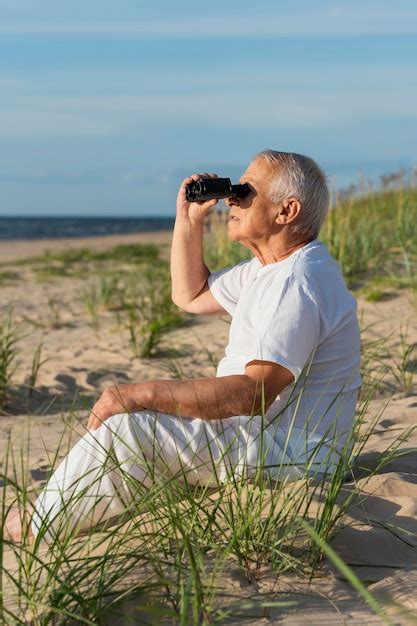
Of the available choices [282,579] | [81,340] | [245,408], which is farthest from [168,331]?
[282,579]

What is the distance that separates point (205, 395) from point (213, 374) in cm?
288

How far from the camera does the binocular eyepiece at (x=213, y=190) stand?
3.17 m

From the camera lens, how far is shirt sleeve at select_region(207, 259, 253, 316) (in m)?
3.45

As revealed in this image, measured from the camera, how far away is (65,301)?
1007cm

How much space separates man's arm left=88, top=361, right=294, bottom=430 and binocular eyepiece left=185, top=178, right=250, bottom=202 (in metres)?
0.63

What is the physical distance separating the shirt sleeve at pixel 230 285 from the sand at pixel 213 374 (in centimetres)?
66

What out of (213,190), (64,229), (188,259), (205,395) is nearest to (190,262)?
(188,259)

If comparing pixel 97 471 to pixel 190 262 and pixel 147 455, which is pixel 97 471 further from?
pixel 190 262

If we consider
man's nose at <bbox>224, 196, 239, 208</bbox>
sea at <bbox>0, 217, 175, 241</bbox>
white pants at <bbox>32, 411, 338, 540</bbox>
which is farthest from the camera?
sea at <bbox>0, 217, 175, 241</bbox>

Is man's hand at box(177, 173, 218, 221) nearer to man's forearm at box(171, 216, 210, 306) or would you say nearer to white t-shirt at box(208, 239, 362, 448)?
man's forearm at box(171, 216, 210, 306)

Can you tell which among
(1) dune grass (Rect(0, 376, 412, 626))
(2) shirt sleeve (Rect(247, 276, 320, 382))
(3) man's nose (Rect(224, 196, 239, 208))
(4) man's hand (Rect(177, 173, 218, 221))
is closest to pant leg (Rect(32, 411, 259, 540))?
(1) dune grass (Rect(0, 376, 412, 626))

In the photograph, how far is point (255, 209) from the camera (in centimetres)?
315

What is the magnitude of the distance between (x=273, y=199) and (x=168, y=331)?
384 centimetres

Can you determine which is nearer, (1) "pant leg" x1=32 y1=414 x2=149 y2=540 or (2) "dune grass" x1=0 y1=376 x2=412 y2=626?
(2) "dune grass" x1=0 y1=376 x2=412 y2=626
